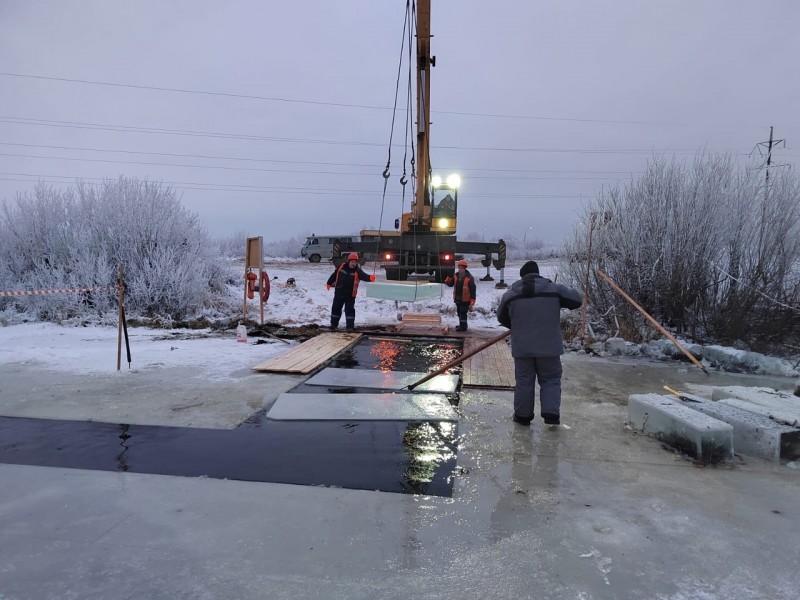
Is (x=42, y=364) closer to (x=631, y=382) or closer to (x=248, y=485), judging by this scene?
(x=248, y=485)

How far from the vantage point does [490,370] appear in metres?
7.25

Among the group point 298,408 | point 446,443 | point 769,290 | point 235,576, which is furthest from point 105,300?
point 769,290

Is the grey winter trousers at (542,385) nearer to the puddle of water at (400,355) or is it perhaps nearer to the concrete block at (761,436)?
the concrete block at (761,436)

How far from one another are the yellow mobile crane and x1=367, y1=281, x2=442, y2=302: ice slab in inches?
99.0

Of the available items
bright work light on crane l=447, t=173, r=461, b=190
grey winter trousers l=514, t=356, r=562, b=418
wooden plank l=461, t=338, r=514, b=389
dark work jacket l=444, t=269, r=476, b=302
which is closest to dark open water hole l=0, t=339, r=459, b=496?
grey winter trousers l=514, t=356, r=562, b=418

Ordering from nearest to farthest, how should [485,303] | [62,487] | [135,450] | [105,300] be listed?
[62,487] < [135,450] < [105,300] < [485,303]

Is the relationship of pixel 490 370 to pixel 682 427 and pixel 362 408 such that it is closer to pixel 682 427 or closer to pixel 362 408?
pixel 362 408

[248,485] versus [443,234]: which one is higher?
[443,234]

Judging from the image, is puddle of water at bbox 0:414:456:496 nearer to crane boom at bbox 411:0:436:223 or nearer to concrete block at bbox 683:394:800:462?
concrete block at bbox 683:394:800:462

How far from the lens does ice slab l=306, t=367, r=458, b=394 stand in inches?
244

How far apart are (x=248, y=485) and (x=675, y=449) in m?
3.53

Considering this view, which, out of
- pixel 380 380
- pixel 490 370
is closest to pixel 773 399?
pixel 490 370

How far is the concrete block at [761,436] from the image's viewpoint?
13.5 ft

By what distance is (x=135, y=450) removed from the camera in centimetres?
420
